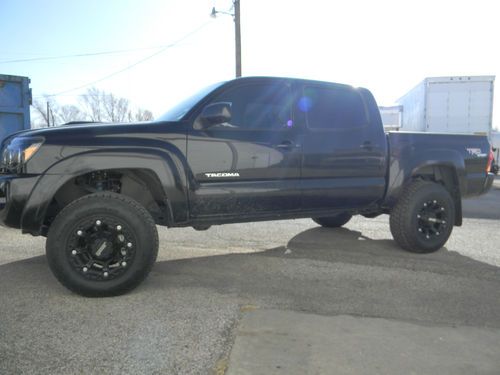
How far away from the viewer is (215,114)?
3863 mm

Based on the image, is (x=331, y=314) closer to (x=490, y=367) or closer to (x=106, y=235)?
(x=490, y=367)

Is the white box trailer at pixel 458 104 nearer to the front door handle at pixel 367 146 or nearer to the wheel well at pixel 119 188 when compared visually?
the front door handle at pixel 367 146

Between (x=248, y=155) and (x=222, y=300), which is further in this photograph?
(x=248, y=155)

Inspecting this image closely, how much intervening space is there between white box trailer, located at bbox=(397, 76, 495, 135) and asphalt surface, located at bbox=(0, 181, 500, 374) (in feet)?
35.5

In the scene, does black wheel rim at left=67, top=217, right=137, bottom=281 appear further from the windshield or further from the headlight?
the windshield

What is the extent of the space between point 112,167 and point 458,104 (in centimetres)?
1517

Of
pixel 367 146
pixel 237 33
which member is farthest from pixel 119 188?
pixel 237 33

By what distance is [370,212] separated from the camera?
17.5 ft

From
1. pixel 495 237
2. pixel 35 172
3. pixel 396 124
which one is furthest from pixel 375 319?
pixel 396 124

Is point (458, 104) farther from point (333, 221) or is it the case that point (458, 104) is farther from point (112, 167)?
point (112, 167)

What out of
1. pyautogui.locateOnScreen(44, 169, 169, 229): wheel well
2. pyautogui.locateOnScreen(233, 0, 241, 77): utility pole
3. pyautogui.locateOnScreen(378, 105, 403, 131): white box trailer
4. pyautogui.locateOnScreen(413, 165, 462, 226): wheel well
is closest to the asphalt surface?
pyautogui.locateOnScreen(413, 165, 462, 226): wheel well

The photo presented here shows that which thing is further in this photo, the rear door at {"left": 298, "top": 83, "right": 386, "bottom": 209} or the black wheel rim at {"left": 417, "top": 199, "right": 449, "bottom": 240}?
the black wheel rim at {"left": 417, "top": 199, "right": 449, "bottom": 240}

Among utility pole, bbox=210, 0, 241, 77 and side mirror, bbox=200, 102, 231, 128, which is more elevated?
utility pole, bbox=210, 0, 241, 77

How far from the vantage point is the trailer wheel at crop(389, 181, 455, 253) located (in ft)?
16.9
